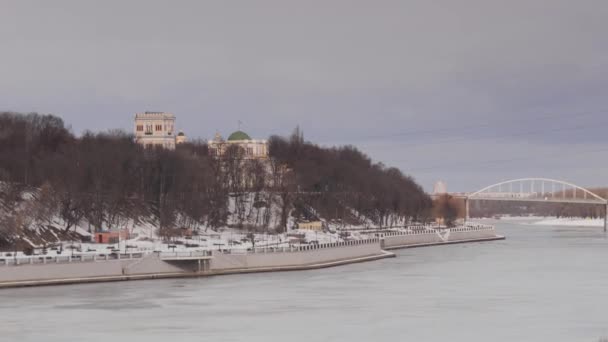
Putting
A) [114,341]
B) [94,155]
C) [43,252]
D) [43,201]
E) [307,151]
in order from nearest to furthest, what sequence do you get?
[114,341]
[43,252]
[43,201]
[94,155]
[307,151]

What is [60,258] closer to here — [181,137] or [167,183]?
[167,183]

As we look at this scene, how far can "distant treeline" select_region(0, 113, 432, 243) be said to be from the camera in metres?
74.1

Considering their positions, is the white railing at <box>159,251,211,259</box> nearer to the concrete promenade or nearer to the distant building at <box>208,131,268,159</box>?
the concrete promenade

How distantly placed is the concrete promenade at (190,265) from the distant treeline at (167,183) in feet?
31.2

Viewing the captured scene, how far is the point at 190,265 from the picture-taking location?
58250 millimetres

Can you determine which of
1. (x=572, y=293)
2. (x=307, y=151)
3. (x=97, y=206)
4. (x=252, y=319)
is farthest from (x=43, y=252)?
(x=307, y=151)

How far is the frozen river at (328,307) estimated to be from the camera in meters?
36.4

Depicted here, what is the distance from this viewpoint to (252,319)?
3981cm

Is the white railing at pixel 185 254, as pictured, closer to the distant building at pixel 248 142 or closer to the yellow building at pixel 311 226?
the yellow building at pixel 311 226

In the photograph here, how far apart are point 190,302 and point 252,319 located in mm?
5677

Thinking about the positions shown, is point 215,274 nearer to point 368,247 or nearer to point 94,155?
point 368,247

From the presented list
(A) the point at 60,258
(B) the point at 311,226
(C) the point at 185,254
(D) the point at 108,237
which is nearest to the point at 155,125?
(B) the point at 311,226

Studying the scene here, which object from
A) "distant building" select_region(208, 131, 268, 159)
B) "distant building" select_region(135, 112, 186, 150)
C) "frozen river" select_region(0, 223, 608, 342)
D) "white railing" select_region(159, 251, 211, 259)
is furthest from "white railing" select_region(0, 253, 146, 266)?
"distant building" select_region(135, 112, 186, 150)

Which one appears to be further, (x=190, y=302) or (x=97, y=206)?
(x=97, y=206)
